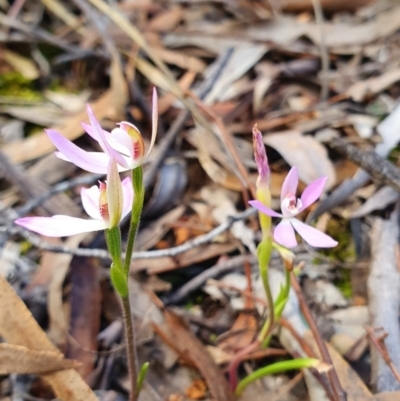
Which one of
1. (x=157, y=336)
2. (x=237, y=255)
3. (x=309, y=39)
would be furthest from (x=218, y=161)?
(x=309, y=39)

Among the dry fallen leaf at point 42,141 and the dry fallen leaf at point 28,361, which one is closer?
the dry fallen leaf at point 28,361

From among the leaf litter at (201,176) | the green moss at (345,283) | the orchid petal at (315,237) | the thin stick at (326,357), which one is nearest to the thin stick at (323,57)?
the leaf litter at (201,176)

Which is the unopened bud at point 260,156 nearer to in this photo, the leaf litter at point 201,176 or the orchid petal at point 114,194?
the orchid petal at point 114,194

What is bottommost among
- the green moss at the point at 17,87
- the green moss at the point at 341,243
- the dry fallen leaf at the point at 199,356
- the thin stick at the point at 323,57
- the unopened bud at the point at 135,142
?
the dry fallen leaf at the point at 199,356

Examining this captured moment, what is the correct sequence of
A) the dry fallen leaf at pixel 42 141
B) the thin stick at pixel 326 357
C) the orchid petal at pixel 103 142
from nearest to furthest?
the orchid petal at pixel 103 142
the thin stick at pixel 326 357
the dry fallen leaf at pixel 42 141

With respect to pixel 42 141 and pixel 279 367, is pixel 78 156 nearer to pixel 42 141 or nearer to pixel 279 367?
pixel 279 367

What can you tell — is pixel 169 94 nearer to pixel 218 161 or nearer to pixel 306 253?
pixel 218 161

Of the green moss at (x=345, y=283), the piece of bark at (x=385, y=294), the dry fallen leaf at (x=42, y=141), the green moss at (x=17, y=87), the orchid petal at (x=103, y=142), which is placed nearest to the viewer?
the orchid petal at (x=103, y=142)

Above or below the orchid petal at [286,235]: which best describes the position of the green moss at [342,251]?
below
